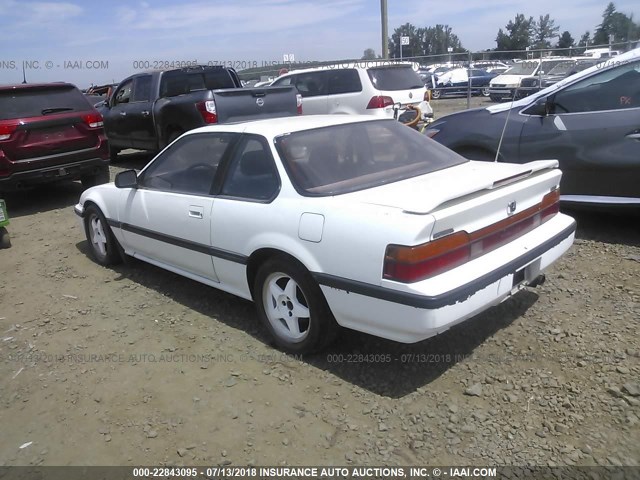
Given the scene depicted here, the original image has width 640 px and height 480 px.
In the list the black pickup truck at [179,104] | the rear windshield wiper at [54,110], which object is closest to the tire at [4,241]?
the rear windshield wiper at [54,110]

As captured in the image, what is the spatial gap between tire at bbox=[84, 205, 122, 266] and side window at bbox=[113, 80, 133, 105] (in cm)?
567

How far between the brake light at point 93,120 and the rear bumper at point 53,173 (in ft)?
1.59

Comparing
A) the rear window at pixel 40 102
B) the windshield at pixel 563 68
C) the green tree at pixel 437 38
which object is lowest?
the rear window at pixel 40 102

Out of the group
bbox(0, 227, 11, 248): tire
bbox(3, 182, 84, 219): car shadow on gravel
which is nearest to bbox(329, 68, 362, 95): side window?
bbox(3, 182, 84, 219): car shadow on gravel

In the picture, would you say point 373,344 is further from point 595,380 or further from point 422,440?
point 595,380

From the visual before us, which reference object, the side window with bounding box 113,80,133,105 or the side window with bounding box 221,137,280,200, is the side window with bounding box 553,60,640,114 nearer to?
the side window with bounding box 221,137,280,200

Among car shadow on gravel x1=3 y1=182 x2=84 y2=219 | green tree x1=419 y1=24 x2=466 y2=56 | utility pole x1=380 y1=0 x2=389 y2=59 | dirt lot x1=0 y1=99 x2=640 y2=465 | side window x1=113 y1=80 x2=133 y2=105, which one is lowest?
dirt lot x1=0 y1=99 x2=640 y2=465

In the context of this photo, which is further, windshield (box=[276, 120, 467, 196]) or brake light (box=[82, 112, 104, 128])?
brake light (box=[82, 112, 104, 128])

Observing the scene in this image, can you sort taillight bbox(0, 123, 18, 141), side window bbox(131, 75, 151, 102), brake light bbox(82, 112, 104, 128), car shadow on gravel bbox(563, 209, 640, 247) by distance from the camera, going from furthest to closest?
side window bbox(131, 75, 151, 102) < brake light bbox(82, 112, 104, 128) < taillight bbox(0, 123, 18, 141) < car shadow on gravel bbox(563, 209, 640, 247)

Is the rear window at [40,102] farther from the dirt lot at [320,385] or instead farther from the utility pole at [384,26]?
the utility pole at [384,26]

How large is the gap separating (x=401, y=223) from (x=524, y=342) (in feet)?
4.41

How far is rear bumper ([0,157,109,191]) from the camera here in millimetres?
7271

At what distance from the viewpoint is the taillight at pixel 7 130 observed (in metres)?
7.16

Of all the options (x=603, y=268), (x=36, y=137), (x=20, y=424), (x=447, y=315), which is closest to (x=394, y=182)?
(x=447, y=315)
